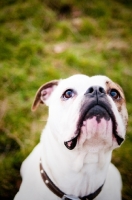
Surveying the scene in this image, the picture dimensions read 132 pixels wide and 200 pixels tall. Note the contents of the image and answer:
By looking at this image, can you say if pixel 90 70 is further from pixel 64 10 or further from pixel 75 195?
pixel 75 195

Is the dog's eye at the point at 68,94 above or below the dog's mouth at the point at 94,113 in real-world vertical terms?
above

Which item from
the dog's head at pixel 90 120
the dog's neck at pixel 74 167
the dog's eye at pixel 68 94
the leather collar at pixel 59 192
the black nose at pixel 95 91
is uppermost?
the black nose at pixel 95 91

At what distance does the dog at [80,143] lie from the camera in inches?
70.6

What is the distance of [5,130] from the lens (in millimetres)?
3258

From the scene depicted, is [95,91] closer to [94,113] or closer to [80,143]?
[94,113]

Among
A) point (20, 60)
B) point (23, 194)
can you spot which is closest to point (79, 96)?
point (23, 194)

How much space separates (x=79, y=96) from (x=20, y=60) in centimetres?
244

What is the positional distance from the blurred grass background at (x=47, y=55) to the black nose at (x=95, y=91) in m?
1.40

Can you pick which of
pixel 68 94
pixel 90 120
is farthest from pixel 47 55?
pixel 90 120

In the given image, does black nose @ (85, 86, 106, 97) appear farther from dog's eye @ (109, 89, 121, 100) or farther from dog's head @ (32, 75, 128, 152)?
dog's eye @ (109, 89, 121, 100)

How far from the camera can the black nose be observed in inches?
71.4

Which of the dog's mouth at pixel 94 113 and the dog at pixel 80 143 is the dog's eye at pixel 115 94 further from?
the dog's mouth at pixel 94 113

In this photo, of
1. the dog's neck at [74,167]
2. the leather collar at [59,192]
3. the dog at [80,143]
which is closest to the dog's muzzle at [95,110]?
the dog at [80,143]

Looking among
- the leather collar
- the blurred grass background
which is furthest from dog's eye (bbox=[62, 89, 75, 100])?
the blurred grass background
